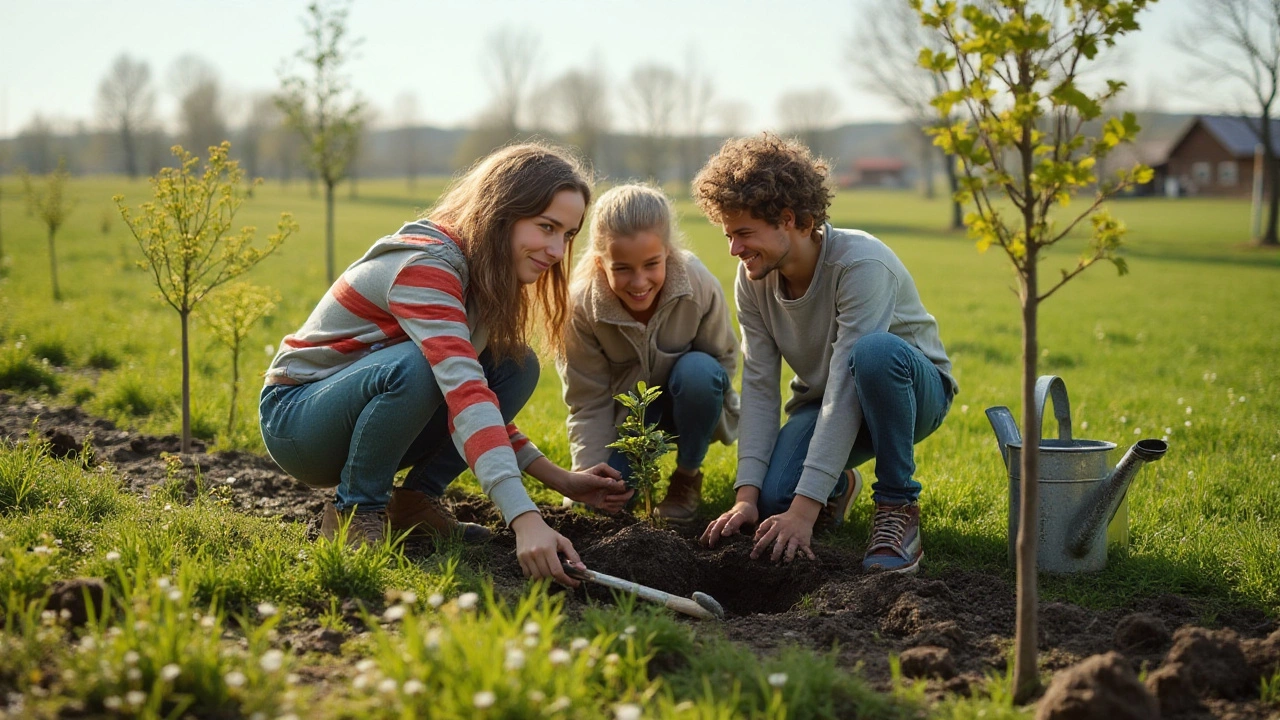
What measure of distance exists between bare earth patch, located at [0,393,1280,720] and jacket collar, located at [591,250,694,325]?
89 centimetres

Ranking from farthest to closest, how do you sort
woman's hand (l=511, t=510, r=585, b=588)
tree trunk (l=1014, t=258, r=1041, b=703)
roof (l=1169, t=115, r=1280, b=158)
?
roof (l=1169, t=115, r=1280, b=158)
woman's hand (l=511, t=510, r=585, b=588)
tree trunk (l=1014, t=258, r=1041, b=703)

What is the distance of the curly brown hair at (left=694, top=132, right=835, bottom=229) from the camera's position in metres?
3.60

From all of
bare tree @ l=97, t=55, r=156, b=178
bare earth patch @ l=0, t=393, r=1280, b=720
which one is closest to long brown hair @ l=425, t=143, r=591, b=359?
bare earth patch @ l=0, t=393, r=1280, b=720

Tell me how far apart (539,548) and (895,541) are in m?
1.47

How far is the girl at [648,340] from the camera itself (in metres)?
4.07

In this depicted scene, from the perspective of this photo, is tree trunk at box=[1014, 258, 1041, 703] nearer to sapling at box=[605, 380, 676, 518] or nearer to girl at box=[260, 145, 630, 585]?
girl at box=[260, 145, 630, 585]

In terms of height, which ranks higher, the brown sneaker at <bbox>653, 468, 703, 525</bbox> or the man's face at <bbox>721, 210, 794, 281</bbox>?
the man's face at <bbox>721, 210, 794, 281</bbox>

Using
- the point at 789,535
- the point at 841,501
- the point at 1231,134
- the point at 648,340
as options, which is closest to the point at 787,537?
the point at 789,535

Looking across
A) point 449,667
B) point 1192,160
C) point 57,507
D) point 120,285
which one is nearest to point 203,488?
point 57,507

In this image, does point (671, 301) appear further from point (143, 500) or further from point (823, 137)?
point (823, 137)

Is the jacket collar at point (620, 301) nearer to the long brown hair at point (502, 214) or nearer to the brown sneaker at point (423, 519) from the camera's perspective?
the long brown hair at point (502, 214)

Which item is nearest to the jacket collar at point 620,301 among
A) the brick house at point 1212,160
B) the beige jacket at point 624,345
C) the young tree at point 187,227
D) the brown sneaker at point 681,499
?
the beige jacket at point 624,345

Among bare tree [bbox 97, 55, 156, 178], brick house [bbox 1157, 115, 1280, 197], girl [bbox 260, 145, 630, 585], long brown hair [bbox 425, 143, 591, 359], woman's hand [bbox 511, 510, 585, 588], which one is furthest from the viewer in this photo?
bare tree [bbox 97, 55, 156, 178]

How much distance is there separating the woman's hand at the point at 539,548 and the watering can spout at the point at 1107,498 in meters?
1.81
